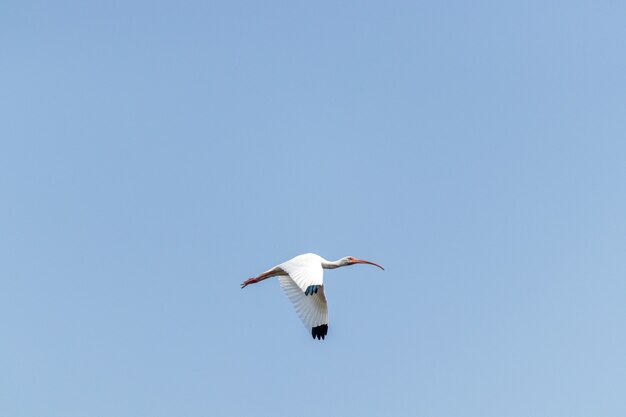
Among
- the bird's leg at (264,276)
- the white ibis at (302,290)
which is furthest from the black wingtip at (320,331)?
the bird's leg at (264,276)

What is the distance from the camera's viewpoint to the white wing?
4256cm

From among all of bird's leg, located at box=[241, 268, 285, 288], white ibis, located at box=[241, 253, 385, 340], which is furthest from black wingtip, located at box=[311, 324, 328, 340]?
bird's leg, located at box=[241, 268, 285, 288]

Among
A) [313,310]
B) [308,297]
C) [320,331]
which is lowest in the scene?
[320,331]

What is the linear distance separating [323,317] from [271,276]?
2.69 metres

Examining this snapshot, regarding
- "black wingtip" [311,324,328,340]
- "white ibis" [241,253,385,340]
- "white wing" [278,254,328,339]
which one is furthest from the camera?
"black wingtip" [311,324,328,340]

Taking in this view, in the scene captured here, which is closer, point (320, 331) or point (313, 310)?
point (320, 331)

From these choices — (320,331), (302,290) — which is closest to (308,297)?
(320,331)

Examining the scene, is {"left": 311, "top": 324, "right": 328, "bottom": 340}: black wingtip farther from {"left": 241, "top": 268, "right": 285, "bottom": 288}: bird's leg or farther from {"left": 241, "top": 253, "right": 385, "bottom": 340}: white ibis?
{"left": 241, "top": 268, "right": 285, "bottom": 288}: bird's leg

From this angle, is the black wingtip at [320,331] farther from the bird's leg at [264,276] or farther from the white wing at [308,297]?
the bird's leg at [264,276]

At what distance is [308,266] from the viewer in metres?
42.5

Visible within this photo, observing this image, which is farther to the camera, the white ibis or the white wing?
the white ibis

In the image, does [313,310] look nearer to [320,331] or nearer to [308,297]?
[308,297]

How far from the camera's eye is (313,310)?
148ft

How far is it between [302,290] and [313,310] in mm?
2383
